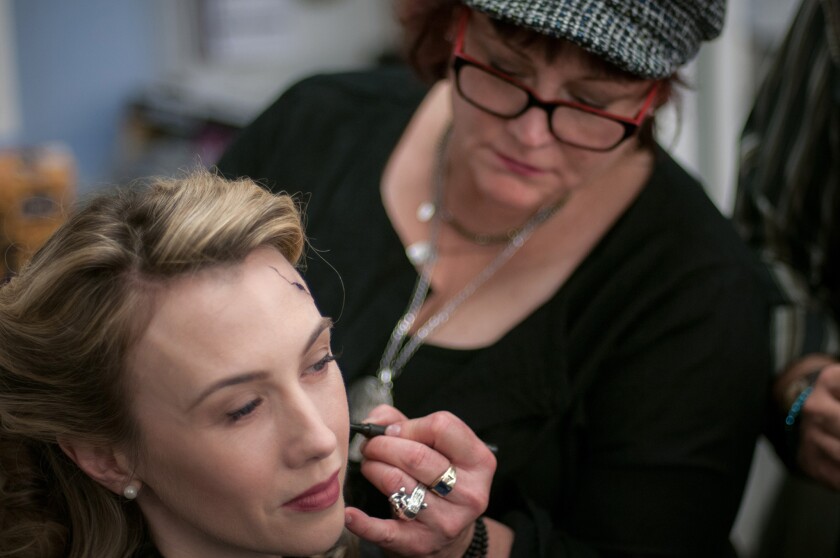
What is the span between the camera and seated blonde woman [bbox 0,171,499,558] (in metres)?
0.83

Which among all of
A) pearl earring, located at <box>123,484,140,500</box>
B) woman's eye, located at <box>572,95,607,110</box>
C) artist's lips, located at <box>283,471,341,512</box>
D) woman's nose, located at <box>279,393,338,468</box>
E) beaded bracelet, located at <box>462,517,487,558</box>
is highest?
woman's eye, located at <box>572,95,607,110</box>

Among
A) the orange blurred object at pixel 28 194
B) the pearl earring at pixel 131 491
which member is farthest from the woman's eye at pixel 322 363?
the orange blurred object at pixel 28 194

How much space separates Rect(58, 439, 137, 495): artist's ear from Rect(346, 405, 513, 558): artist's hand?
229 mm

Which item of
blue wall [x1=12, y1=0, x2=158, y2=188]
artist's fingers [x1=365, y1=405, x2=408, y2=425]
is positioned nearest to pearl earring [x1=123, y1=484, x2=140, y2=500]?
artist's fingers [x1=365, y1=405, x2=408, y2=425]

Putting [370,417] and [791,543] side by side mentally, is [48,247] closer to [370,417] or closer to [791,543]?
[370,417]

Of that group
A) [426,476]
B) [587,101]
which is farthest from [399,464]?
[587,101]

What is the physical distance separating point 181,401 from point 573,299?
61cm

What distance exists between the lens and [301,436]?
0.84 metres

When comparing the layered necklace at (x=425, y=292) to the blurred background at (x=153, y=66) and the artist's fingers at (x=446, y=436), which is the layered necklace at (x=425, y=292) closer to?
the artist's fingers at (x=446, y=436)

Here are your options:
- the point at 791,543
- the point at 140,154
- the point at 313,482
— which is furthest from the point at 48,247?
the point at 140,154

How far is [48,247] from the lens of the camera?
35.7 inches

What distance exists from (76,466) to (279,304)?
11.5 inches

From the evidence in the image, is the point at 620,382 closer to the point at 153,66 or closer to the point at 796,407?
the point at 796,407

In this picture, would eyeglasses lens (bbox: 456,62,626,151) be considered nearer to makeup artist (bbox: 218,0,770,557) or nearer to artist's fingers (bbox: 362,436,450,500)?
makeup artist (bbox: 218,0,770,557)
